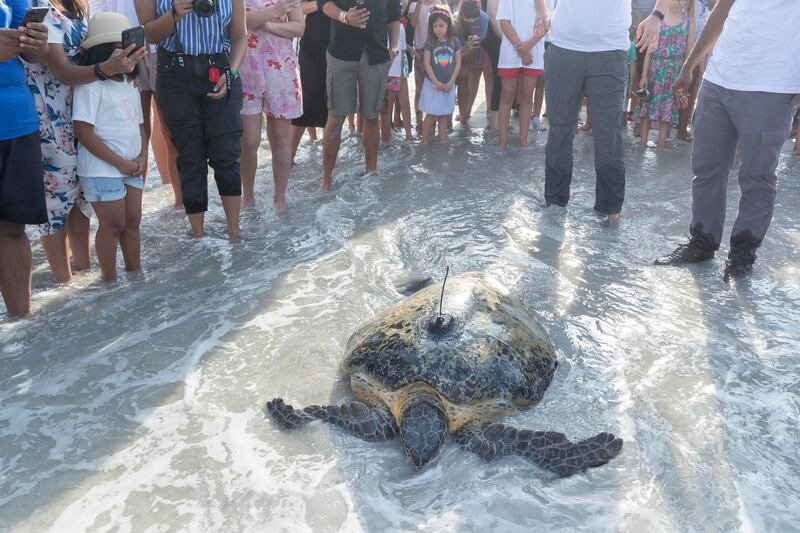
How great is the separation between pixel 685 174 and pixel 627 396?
4.16 metres

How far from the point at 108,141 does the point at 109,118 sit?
123 mm

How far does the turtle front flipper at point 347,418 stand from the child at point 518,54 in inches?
197

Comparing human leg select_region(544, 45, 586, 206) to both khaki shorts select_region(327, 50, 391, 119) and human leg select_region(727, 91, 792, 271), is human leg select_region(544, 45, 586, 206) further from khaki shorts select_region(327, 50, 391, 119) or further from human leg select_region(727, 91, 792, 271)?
khaki shorts select_region(327, 50, 391, 119)

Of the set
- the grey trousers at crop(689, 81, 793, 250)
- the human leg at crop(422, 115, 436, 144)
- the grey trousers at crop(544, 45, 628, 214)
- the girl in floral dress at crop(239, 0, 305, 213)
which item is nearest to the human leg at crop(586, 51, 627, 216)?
the grey trousers at crop(544, 45, 628, 214)

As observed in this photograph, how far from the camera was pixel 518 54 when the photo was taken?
6.68m

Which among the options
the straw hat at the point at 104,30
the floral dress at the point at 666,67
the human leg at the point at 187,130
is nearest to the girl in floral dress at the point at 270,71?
the human leg at the point at 187,130

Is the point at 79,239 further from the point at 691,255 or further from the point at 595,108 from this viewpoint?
the point at 691,255

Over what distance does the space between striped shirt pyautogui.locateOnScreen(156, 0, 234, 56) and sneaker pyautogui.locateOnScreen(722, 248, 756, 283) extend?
339cm

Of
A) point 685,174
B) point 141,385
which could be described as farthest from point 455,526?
point 685,174

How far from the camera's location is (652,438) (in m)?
2.52

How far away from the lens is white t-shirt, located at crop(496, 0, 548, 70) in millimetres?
6579

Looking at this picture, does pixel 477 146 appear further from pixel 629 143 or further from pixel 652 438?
pixel 652 438

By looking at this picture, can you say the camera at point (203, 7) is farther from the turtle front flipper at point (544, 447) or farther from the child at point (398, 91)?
the child at point (398, 91)

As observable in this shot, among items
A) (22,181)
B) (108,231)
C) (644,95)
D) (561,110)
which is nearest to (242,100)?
(108,231)
